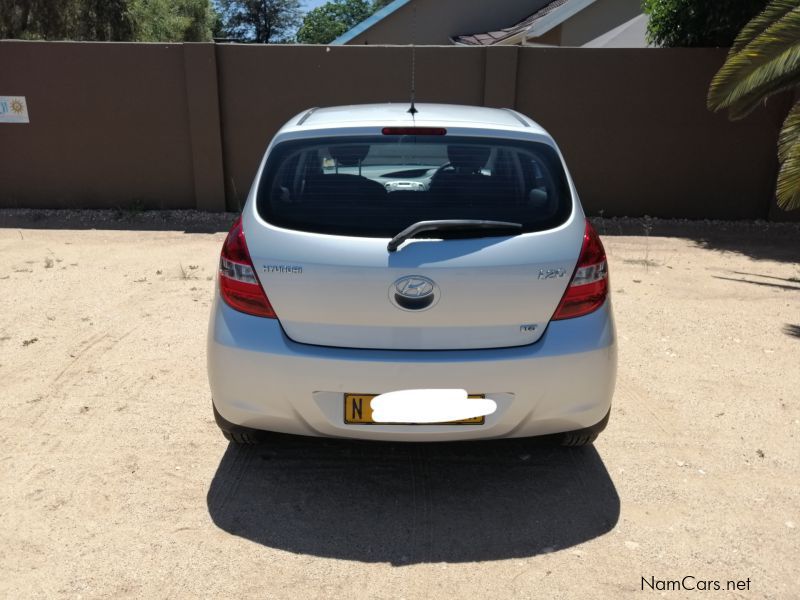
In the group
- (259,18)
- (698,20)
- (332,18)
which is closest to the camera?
(698,20)

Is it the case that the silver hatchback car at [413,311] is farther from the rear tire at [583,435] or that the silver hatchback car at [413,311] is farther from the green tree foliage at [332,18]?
the green tree foliage at [332,18]

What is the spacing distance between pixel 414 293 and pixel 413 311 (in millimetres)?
70

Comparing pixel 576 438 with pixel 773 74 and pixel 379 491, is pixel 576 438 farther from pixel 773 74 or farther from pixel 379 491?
pixel 773 74

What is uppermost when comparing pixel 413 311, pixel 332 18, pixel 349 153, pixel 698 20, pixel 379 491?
pixel 349 153

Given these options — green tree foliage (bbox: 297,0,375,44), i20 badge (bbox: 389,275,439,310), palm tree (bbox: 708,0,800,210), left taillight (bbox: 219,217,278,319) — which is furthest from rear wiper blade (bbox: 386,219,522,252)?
green tree foliage (bbox: 297,0,375,44)

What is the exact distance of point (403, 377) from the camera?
9.27 ft

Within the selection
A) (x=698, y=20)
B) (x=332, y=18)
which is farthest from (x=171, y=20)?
(x=332, y=18)

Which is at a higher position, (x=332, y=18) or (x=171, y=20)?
(x=171, y=20)

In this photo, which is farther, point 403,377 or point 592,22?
point 592,22

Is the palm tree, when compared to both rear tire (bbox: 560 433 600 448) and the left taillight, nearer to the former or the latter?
rear tire (bbox: 560 433 600 448)

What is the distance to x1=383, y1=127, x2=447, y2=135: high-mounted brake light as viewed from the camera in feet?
10.4

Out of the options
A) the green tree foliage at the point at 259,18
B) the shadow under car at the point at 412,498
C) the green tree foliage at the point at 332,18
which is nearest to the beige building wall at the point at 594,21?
the shadow under car at the point at 412,498

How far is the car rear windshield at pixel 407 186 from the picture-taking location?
2.98 m

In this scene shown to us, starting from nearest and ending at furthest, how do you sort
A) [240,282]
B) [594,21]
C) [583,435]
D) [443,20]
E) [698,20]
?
[240,282]
[583,435]
[698,20]
[594,21]
[443,20]
